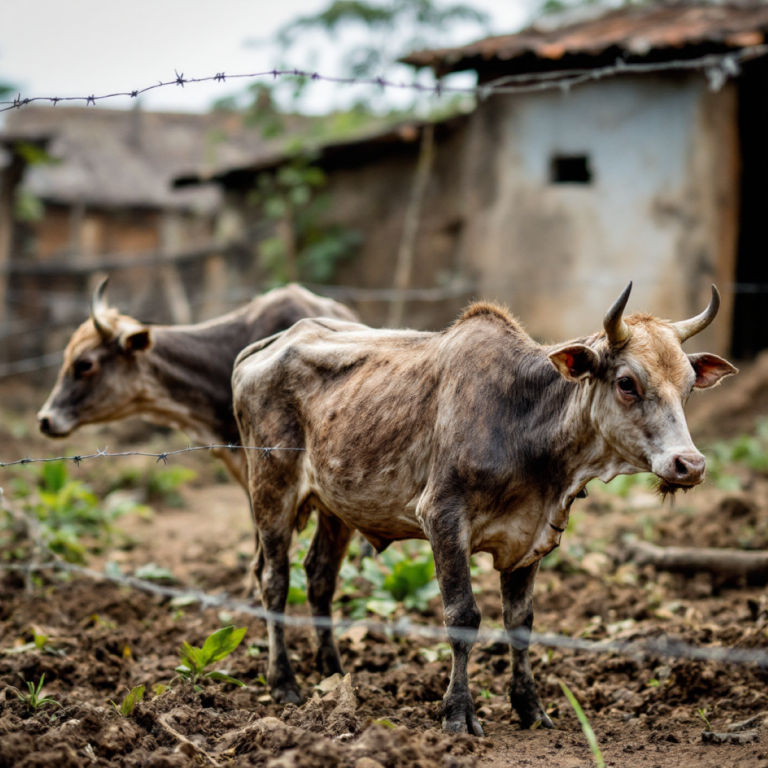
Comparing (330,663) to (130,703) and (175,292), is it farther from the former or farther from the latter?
(175,292)

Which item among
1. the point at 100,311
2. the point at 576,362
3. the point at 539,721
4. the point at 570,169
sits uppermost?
the point at 570,169

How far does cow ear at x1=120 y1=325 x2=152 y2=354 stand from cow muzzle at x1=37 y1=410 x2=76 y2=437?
759 millimetres

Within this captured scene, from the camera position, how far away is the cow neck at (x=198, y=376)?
6809 mm

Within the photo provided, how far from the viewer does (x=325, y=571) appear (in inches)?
205

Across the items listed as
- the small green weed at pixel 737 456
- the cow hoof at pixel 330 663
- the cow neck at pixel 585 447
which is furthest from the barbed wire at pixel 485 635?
the small green weed at pixel 737 456

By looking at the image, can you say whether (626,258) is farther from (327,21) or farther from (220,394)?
(327,21)

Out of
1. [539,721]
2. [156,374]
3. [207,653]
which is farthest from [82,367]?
[539,721]

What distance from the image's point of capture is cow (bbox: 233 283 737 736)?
12.6 ft

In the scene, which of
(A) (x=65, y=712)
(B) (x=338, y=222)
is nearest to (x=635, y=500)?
(A) (x=65, y=712)

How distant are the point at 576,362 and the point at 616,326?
0.82 ft

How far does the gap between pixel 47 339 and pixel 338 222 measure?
7.34 m

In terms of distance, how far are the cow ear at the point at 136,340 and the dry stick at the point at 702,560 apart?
416cm

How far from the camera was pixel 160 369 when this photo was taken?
690cm

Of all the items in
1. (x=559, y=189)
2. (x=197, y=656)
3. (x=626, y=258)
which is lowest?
(x=197, y=656)
